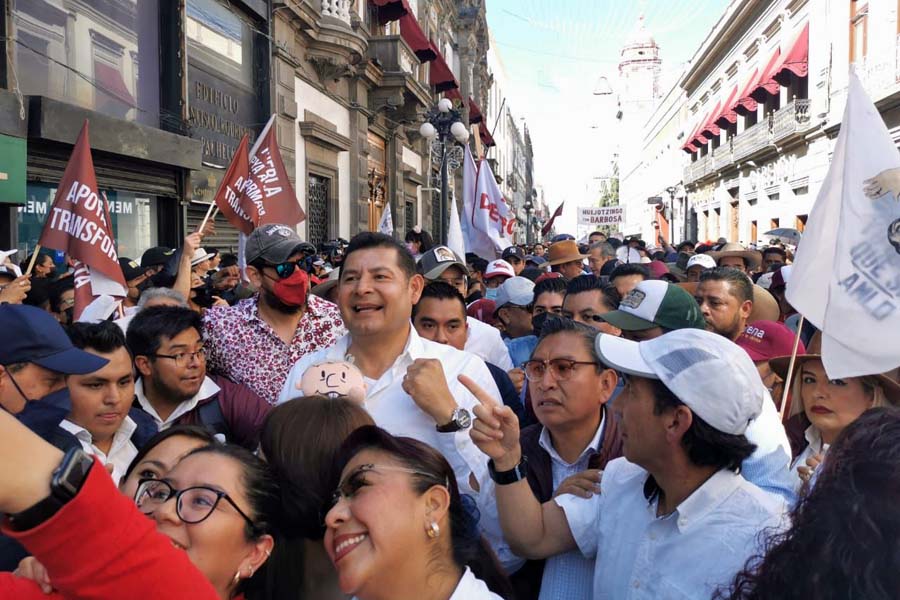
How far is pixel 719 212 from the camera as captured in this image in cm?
4247

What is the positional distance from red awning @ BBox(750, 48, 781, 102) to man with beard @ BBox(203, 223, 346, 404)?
27.9 meters

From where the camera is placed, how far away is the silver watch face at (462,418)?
2596 millimetres

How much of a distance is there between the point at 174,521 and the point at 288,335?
2288mm

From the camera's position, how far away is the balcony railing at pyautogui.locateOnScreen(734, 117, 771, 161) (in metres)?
30.8

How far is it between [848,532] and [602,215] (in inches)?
1025

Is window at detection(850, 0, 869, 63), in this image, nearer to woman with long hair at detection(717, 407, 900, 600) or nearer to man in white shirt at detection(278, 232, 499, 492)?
man in white shirt at detection(278, 232, 499, 492)

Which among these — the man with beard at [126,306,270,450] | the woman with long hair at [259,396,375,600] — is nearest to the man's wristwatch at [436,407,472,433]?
the woman with long hair at [259,396,375,600]

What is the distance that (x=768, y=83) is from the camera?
28.3 m

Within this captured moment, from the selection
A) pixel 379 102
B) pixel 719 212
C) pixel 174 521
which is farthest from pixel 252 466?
pixel 719 212

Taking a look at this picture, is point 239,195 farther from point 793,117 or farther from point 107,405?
point 793,117

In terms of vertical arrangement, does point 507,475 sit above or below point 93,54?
below

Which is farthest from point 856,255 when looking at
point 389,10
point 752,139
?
point 752,139

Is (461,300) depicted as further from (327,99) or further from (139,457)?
(327,99)

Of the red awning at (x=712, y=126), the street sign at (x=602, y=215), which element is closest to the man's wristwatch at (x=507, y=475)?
the street sign at (x=602, y=215)
